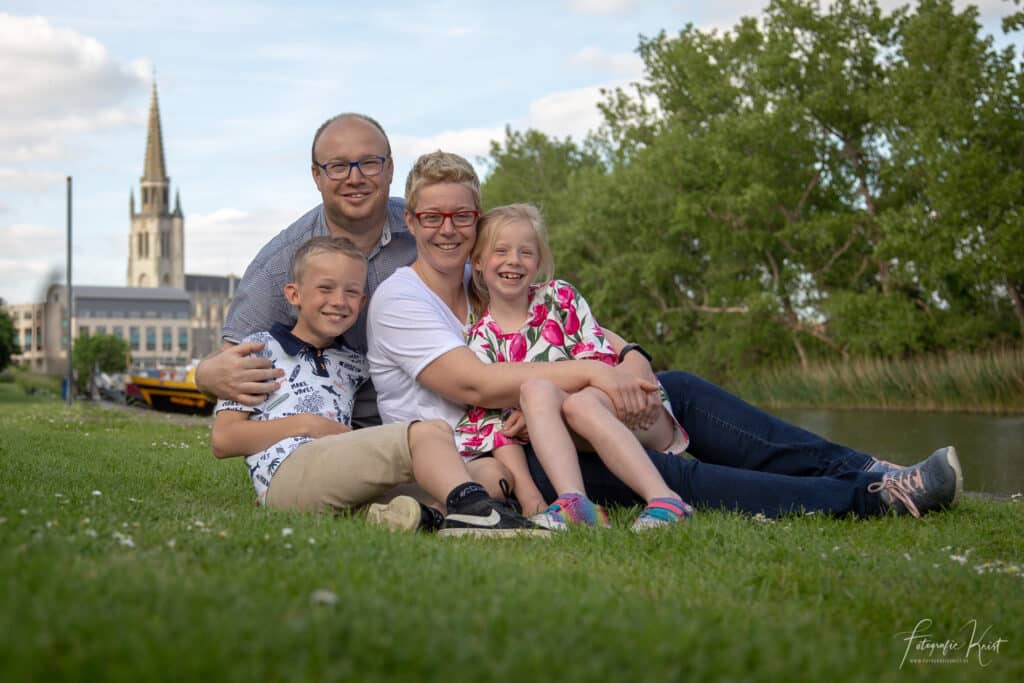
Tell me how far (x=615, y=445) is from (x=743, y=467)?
0.93m

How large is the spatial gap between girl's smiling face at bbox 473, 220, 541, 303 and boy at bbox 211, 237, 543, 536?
0.58 metres

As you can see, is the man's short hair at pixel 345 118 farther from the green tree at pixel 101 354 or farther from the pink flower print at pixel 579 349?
the green tree at pixel 101 354

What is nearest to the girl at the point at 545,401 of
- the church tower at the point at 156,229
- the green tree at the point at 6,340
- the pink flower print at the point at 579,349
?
the pink flower print at the point at 579,349

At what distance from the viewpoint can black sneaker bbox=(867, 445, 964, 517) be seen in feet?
14.4

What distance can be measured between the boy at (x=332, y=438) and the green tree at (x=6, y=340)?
154 ft

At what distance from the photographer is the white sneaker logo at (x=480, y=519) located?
11.9 feet

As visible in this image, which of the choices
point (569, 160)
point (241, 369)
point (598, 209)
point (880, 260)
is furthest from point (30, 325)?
point (241, 369)

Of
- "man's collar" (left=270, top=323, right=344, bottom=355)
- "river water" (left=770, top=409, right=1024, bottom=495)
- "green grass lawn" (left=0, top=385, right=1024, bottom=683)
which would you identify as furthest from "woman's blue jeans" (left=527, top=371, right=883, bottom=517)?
"river water" (left=770, top=409, right=1024, bottom=495)

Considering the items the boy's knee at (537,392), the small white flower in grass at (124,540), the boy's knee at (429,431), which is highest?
the boy's knee at (537,392)

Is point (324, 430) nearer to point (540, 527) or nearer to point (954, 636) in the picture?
point (540, 527)

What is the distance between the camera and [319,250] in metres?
4.48

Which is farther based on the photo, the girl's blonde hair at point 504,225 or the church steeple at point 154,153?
the church steeple at point 154,153

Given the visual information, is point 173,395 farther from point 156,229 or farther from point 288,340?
point 156,229

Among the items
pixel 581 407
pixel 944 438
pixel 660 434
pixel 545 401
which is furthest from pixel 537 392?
pixel 944 438
